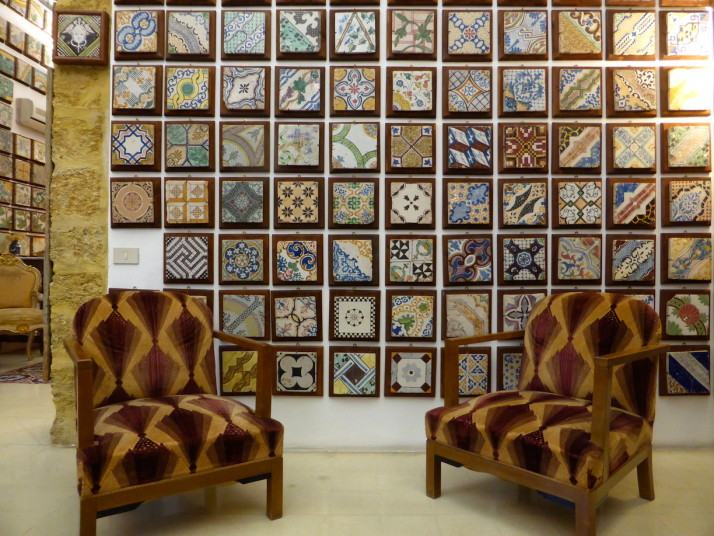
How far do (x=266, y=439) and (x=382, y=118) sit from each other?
1739 mm

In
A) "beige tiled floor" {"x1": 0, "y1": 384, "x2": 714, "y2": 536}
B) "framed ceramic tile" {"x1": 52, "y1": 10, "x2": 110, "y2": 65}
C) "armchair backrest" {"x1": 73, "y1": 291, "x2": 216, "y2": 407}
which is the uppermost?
"framed ceramic tile" {"x1": 52, "y1": 10, "x2": 110, "y2": 65}

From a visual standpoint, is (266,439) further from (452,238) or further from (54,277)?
(54,277)

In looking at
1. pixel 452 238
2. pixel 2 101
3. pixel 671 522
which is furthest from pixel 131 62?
pixel 2 101

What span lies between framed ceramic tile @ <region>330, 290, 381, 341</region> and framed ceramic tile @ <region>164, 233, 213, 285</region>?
2.34ft

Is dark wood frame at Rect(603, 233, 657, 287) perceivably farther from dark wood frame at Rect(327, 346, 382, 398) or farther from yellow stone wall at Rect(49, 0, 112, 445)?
yellow stone wall at Rect(49, 0, 112, 445)

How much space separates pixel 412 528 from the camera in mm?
1889

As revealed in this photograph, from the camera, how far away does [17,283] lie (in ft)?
16.6

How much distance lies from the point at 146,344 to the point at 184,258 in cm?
63

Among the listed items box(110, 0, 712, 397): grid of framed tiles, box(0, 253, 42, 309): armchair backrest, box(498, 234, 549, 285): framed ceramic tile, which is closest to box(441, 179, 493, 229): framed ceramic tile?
box(110, 0, 712, 397): grid of framed tiles

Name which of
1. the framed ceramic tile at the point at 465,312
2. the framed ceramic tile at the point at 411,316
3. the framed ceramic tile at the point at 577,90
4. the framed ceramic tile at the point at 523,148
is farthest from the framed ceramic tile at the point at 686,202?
the framed ceramic tile at the point at 411,316

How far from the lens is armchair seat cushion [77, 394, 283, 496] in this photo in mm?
1611

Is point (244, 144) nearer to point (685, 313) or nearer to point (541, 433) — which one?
point (541, 433)

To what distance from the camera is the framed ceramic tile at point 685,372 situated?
8.77ft

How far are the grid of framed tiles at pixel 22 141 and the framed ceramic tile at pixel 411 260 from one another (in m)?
4.85
